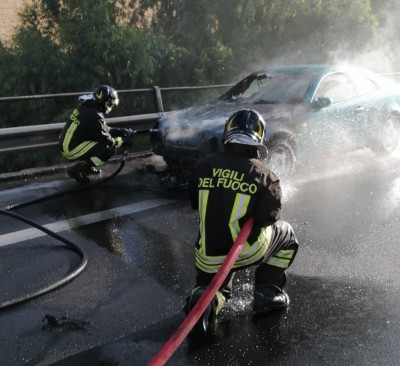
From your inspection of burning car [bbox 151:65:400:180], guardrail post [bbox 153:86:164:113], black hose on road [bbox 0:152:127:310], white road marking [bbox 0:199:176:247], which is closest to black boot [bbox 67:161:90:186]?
black hose on road [bbox 0:152:127:310]

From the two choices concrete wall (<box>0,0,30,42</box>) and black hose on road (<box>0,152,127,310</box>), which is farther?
concrete wall (<box>0,0,30,42</box>)

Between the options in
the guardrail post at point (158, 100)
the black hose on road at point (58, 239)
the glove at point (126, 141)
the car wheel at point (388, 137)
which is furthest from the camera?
the guardrail post at point (158, 100)

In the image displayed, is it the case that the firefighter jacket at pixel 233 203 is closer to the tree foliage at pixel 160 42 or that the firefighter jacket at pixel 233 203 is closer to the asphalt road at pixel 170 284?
the asphalt road at pixel 170 284

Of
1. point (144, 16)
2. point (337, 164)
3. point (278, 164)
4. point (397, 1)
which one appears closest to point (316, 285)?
point (278, 164)

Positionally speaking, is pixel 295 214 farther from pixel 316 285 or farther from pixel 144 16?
pixel 144 16

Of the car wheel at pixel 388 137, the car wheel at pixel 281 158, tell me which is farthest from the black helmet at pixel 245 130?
the car wheel at pixel 388 137

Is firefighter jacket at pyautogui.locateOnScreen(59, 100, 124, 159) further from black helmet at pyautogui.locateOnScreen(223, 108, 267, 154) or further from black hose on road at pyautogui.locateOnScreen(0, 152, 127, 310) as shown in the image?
black helmet at pyautogui.locateOnScreen(223, 108, 267, 154)

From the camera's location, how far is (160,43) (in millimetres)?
14109

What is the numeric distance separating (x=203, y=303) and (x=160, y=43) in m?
12.3

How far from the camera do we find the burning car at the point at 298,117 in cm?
641

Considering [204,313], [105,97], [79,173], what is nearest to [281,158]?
[105,97]

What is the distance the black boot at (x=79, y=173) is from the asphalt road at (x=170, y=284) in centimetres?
36

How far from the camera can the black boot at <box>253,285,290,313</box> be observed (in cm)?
352

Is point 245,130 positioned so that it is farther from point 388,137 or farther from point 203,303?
point 388,137
